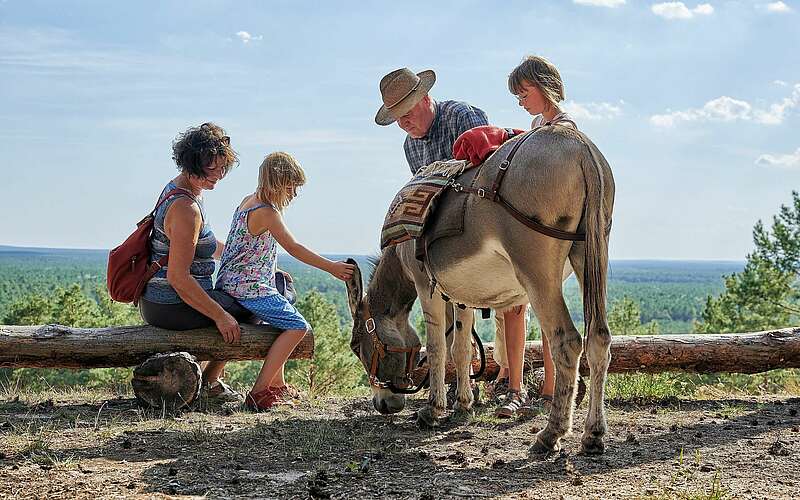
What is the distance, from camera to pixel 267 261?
7188 millimetres

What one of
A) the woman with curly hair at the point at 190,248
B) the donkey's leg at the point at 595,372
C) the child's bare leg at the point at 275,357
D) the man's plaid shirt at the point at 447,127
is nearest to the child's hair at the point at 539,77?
the man's plaid shirt at the point at 447,127

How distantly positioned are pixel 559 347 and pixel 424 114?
2.70m

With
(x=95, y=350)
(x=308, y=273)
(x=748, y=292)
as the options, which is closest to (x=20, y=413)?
(x=95, y=350)

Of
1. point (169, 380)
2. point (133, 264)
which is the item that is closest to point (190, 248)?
point (133, 264)

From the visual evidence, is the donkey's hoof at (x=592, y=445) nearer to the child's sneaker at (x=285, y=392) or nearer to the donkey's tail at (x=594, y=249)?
the donkey's tail at (x=594, y=249)

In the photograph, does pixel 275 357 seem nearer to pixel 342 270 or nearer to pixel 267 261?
pixel 267 261

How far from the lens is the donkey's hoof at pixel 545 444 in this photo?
4992 millimetres

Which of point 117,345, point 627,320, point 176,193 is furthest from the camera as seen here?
point 627,320

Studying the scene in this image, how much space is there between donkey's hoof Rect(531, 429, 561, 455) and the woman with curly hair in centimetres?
307

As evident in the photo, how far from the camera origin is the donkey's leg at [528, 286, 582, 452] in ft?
15.7

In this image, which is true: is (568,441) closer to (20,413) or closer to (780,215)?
(20,413)

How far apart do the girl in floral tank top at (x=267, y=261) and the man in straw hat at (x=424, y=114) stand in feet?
3.23

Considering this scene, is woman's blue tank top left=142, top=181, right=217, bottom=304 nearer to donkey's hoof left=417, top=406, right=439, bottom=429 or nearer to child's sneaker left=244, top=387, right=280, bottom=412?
child's sneaker left=244, top=387, right=280, bottom=412

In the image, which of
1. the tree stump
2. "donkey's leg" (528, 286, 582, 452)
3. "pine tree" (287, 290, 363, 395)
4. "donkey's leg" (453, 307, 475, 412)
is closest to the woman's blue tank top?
the tree stump
